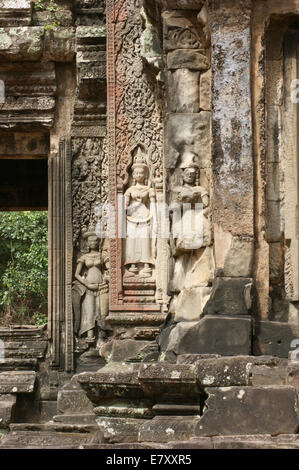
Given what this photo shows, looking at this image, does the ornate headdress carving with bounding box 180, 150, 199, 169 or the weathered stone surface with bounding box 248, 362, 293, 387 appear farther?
the ornate headdress carving with bounding box 180, 150, 199, 169

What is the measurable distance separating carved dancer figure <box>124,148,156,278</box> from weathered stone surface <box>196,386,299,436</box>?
4457 mm

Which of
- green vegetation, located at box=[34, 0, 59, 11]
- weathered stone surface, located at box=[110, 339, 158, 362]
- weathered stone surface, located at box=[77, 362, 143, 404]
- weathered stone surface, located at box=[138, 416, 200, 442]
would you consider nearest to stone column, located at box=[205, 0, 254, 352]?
weathered stone surface, located at box=[77, 362, 143, 404]

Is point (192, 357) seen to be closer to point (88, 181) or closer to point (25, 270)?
point (88, 181)

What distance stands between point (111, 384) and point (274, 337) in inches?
48.6

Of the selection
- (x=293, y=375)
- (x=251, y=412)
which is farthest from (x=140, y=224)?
(x=251, y=412)

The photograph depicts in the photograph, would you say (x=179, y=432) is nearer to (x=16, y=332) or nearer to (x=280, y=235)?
(x=280, y=235)

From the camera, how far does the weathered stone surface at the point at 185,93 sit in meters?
8.40

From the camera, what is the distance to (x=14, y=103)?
11.4 metres

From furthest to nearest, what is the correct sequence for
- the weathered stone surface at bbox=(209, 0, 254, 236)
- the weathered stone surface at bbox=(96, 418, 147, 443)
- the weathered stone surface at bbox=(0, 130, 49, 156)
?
the weathered stone surface at bbox=(0, 130, 49, 156)
the weathered stone surface at bbox=(209, 0, 254, 236)
the weathered stone surface at bbox=(96, 418, 147, 443)

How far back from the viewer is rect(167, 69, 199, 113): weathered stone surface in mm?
8398

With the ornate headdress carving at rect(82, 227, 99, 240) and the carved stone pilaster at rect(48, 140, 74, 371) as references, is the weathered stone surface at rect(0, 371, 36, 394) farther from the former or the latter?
the ornate headdress carving at rect(82, 227, 99, 240)

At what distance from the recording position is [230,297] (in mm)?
7469

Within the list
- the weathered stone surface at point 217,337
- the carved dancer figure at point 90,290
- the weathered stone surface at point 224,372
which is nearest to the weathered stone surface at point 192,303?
the weathered stone surface at point 217,337

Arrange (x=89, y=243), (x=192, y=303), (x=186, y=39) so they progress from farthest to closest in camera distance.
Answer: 1. (x=89, y=243)
2. (x=186, y=39)
3. (x=192, y=303)
